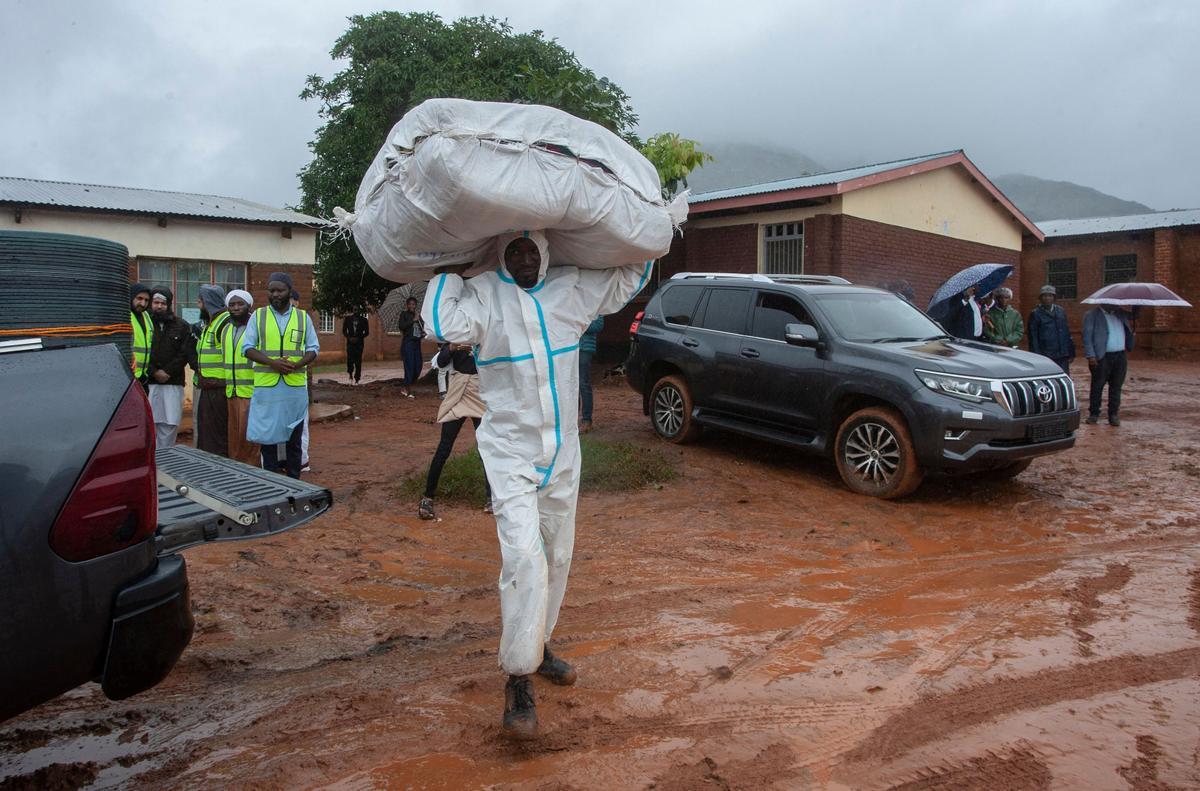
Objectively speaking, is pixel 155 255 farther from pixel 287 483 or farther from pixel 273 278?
pixel 287 483

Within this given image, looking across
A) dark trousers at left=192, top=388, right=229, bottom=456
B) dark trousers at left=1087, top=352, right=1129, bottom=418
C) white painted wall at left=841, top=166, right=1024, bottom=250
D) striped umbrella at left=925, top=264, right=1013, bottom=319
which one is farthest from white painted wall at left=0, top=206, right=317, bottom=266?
dark trousers at left=1087, top=352, right=1129, bottom=418

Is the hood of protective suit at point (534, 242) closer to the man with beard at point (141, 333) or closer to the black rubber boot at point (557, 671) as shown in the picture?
the black rubber boot at point (557, 671)

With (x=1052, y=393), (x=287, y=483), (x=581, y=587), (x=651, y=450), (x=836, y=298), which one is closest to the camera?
(x=287, y=483)

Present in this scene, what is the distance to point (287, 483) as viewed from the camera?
11.5 ft

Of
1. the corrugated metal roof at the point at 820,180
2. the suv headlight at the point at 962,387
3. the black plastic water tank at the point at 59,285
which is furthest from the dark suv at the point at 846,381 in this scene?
the corrugated metal roof at the point at 820,180

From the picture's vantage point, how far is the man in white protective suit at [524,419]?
3174 millimetres

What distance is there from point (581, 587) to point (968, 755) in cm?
241

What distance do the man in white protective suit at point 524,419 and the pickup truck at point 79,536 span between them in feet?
3.64

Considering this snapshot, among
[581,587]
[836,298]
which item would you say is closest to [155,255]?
[836,298]

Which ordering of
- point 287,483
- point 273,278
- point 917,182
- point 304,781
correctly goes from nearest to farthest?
1. point 304,781
2. point 287,483
3. point 273,278
4. point 917,182

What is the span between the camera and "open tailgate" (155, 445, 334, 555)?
2.83 meters

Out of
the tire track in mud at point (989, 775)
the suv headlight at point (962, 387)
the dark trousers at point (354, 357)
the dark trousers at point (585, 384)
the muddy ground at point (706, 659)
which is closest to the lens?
the tire track in mud at point (989, 775)

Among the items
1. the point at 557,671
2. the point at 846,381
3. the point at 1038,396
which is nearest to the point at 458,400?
the point at 557,671

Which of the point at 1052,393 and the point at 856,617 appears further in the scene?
the point at 1052,393
